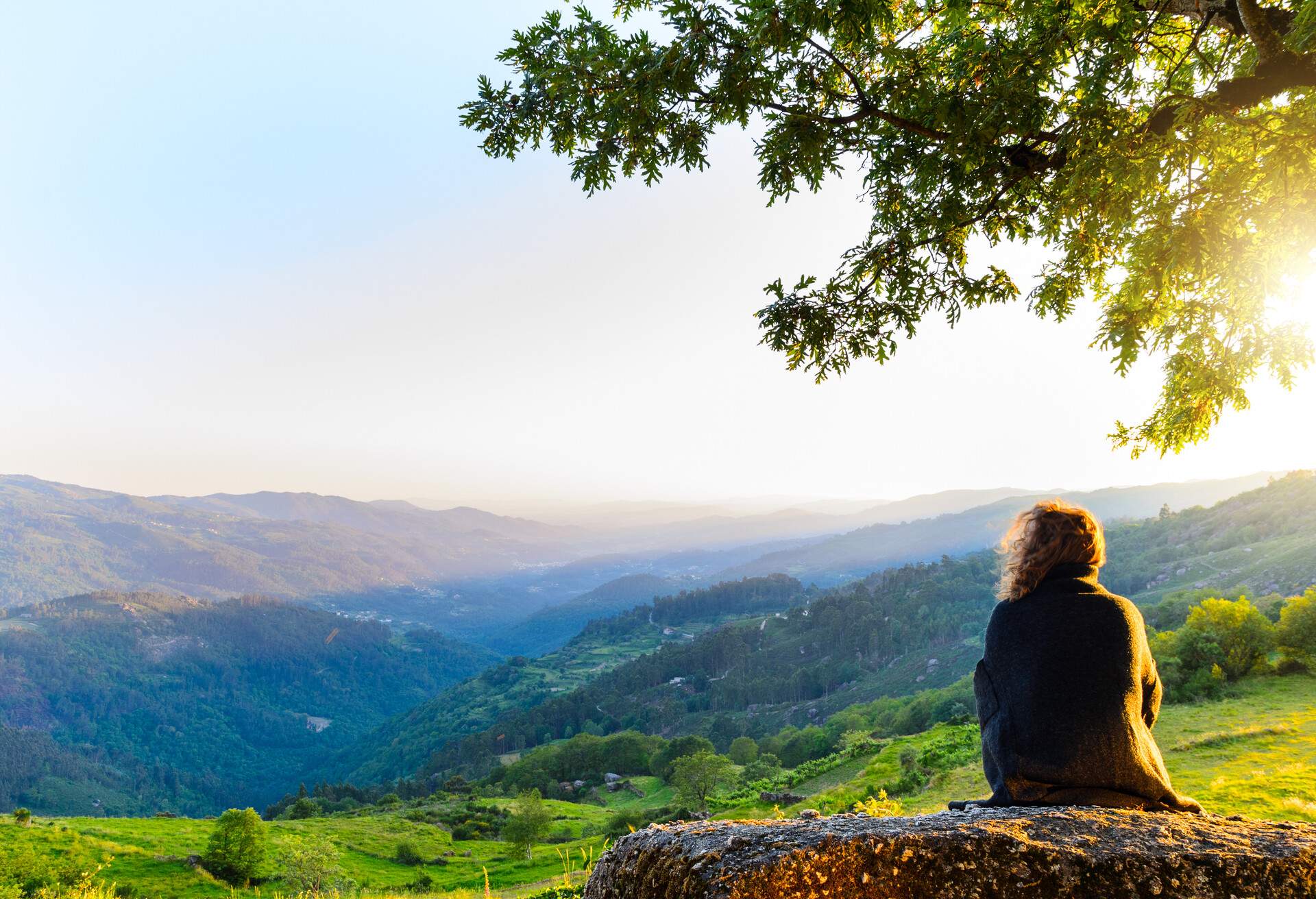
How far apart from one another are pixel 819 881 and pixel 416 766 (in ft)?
653

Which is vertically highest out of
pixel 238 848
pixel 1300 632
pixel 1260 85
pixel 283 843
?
pixel 1260 85

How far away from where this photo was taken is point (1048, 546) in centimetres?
369

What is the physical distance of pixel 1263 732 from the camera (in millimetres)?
15094

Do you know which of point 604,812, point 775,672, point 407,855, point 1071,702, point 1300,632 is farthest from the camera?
point 775,672

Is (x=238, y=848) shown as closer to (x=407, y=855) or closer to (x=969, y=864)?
(x=407, y=855)

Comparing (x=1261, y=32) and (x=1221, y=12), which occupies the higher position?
(x=1221, y=12)

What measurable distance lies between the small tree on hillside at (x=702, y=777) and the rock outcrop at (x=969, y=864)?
202 ft

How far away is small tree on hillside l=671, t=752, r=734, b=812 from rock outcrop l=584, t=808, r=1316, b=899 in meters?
61.6

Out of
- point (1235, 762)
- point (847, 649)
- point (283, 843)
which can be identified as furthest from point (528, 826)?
point (847, 649)

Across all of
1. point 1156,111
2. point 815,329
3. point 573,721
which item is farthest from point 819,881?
point 573,721

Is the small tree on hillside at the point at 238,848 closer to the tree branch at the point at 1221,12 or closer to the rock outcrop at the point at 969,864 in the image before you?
the rock outcrop at the point at 969,864

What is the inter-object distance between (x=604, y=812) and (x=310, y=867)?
42.4m

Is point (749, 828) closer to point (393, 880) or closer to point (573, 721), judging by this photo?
point (393, 880)

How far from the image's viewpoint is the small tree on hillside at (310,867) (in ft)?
116
